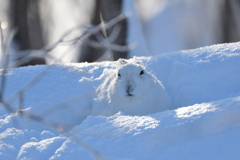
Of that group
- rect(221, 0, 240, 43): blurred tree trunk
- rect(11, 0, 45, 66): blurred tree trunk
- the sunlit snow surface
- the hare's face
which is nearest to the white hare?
the hare's face

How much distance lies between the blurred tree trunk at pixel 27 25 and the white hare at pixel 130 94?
517cm

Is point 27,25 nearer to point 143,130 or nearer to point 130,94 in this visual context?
point 130,94

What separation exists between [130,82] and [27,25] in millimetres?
6955

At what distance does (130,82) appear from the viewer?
18.4 feet

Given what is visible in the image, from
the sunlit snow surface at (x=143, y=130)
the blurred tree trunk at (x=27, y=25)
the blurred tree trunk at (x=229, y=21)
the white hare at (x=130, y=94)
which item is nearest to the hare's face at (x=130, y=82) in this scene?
the white hare at (x=130, y=94)

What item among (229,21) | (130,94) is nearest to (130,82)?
(130,94)

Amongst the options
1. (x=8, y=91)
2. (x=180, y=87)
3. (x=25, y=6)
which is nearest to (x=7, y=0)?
(x=25, y=6)

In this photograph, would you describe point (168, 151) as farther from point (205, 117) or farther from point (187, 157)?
point (205, 117)

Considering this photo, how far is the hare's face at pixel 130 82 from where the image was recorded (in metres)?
5.58

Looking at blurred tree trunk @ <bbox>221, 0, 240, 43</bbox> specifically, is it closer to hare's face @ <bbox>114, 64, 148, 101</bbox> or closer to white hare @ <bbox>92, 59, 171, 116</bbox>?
white hare @ <bbox>92, 59, 171, 116</bbox>

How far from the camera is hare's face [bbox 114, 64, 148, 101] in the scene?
558 cm

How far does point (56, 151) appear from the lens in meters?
3.39

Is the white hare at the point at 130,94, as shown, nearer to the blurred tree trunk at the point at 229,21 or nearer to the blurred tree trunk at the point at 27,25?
the blurred tree trunk at the point at 27,25

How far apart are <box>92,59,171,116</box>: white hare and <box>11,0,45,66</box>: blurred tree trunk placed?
5175mm
